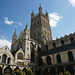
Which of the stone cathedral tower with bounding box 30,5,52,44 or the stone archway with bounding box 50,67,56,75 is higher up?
the stone cathedral tower with bounding box 30,5,52,44

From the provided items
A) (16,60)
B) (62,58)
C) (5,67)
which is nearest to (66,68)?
(62,58)

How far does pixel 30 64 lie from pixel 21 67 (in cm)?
450

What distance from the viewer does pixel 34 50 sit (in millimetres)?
38312

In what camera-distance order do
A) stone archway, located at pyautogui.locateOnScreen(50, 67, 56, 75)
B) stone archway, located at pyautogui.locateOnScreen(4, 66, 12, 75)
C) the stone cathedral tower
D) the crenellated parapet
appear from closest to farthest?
stone archway, located at pyautogui.locateOnScreen(4, 66, 12, 75), stone archway, located at pyautogui.locateOnScreen(50, 67, 56, 75), the crenellated parapet, the stone cathedral tower

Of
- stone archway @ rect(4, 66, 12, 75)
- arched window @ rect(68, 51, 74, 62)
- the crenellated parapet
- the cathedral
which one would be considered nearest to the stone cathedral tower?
the cathedral

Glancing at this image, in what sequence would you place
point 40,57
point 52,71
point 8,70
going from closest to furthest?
1. point 8,70
2. point 52,71
3. point 40,57

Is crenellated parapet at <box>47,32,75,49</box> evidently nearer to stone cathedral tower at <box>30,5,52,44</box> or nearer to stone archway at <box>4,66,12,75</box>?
stone cathedral tower at <box>30,5,52,44</box>

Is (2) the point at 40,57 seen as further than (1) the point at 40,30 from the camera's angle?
No

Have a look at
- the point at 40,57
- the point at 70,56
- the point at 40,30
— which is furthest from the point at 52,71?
the point at 40,30

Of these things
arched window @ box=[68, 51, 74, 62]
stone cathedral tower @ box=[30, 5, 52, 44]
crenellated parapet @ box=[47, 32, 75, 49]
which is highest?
stone cathedral tower @ box=[30, 5, 52, 44]

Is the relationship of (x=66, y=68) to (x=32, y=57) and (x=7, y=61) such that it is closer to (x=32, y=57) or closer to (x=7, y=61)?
(x=32, y=57)

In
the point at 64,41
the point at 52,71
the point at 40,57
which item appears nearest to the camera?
the point at 52,71

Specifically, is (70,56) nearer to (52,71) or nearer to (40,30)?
(52,71)

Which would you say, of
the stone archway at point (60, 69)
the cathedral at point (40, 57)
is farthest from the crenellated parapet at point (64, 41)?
the stone archway at point (60, 69)
